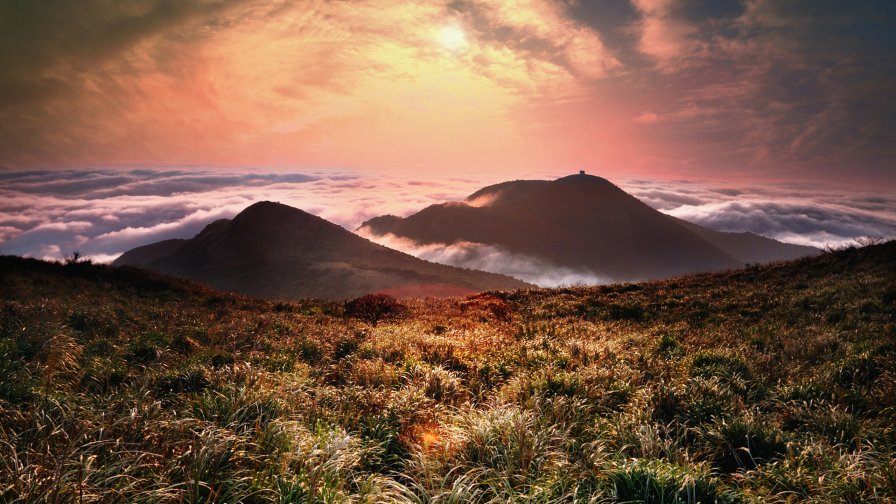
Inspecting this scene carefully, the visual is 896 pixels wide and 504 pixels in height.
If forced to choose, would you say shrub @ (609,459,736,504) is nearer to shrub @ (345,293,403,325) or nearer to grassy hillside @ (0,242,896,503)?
grassy hillside @ (0,242,896,503)

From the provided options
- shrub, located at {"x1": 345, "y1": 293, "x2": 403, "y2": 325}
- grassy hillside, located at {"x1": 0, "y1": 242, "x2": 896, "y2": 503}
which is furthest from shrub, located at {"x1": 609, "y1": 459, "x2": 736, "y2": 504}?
shrub, located at {"x1": 345, "y1": 293, "x2": 403, "y2": 325}

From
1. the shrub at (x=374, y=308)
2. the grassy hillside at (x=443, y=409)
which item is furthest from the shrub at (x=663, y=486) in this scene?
the shrub at (x=374, y=308)

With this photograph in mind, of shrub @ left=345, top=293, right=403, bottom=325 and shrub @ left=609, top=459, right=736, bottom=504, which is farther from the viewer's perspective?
shrub @ left=345, top=293, right=403, bottom=325

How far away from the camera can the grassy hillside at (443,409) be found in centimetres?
420

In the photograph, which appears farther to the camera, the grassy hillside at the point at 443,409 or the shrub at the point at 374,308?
the shrub at the point at 374,308

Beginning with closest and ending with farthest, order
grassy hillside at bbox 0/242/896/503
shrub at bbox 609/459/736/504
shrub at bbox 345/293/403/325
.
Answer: shrub at bbox 609/459/736/504
grassy hillside at bbox 0/242/896/503
shrub at bbox 345/293/403/325

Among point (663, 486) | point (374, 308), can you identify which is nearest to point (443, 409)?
point (663, 486)

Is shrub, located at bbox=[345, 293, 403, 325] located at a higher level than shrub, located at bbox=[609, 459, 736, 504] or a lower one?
lower

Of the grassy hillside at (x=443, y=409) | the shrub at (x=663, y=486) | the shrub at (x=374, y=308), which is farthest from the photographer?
the shrub at (x=374, y=308)

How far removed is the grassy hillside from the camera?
4203mm

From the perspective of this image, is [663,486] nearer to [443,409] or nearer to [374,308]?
[443,409]

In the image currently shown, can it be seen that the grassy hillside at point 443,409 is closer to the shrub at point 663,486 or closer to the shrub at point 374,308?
the shrub at point 663,486

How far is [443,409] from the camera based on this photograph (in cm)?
668

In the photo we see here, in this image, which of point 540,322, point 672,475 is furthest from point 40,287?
point 672,475
